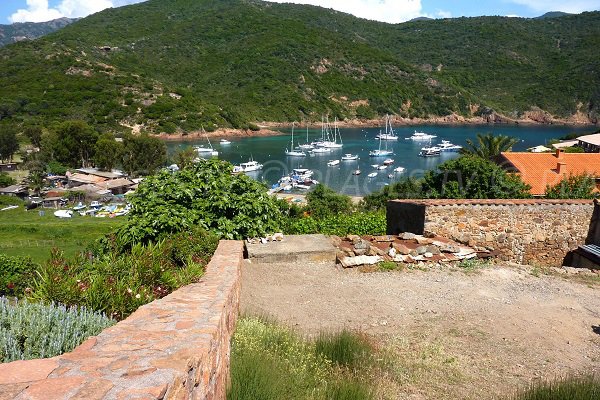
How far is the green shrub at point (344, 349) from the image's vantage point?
4.51 m

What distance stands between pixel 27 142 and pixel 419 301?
81.8 m

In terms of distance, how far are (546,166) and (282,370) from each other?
26.4 m

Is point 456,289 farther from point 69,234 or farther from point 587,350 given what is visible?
point 69,234

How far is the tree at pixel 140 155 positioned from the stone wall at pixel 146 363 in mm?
59240

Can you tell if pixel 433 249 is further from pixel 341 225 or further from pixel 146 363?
pixel 146 363

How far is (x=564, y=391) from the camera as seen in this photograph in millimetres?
3908

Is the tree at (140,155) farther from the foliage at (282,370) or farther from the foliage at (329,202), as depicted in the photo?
the foliage at (282,370)

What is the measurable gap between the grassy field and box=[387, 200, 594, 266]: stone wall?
22.2m

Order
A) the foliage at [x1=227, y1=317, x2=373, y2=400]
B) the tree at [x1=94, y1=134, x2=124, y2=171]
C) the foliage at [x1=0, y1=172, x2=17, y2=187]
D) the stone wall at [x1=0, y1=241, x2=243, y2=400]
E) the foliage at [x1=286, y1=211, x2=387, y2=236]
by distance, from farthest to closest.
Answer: the tree at [x1=94, y1=134, x2=124, y2=171], the foliage at [x1=0, y1=172, x2=17, y2=187], the foliage at [x1=286, y1=211, x2=387, y2=236], the foliage at [x1=227, y1=317, x2=373, y2=400], the stone wall at [x1=0, y1=241, x2=243, y2=400]

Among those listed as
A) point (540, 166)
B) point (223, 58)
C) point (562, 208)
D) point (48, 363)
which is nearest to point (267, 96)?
point (223, 58)

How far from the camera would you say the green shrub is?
4.51m

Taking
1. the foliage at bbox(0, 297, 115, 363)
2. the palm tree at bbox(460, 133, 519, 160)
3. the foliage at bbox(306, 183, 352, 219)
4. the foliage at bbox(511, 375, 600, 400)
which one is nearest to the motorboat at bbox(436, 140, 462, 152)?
the palm tree at bbox(460, 133, 519, 160)

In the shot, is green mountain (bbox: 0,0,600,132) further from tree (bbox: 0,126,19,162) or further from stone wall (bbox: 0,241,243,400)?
stone wall (bbox: 0,241,243,400)

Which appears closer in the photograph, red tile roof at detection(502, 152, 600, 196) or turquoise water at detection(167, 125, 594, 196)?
red tile roof at detection(502, 152, 600, 196)
